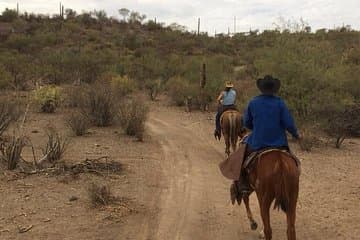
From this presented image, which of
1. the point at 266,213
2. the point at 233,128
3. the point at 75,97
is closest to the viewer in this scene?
the point at 266,213

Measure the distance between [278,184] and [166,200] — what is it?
12.1 ft

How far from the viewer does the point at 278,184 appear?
6898 millimetres

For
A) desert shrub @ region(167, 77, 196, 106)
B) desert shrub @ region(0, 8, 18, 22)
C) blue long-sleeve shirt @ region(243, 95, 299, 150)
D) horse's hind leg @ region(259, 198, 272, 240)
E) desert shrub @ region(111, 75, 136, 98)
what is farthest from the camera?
desert shrub @ region(0, 8, 18, 22)

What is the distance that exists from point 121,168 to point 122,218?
3746 mm

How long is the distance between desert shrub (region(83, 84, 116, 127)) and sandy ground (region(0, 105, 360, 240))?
3.52 meters

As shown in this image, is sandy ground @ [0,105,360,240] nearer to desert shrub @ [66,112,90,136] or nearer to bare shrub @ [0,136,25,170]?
bare shrub @ [0,136,25,170]

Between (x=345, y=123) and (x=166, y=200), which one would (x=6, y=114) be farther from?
(x=345, y=123)

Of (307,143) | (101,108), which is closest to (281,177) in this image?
(307,143)

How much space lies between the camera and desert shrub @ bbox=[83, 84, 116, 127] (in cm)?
1977

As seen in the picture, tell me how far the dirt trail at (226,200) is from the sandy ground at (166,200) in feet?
0.05

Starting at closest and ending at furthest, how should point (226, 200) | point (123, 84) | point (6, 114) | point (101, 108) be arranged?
point (226, 200) → point (6, 114) → point (101, 108) → point (123, 84)

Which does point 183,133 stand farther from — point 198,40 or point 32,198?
point 198,40

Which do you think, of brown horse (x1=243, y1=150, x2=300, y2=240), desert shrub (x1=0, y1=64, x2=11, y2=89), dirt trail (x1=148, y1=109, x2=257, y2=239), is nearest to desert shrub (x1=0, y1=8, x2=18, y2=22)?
desert shrub (x1=0, y1=64, x2=11, y2=89)

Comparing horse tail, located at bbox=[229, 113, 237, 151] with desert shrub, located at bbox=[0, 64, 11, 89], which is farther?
desert shrub, located at bbox=[0, 64, 11, 89]
